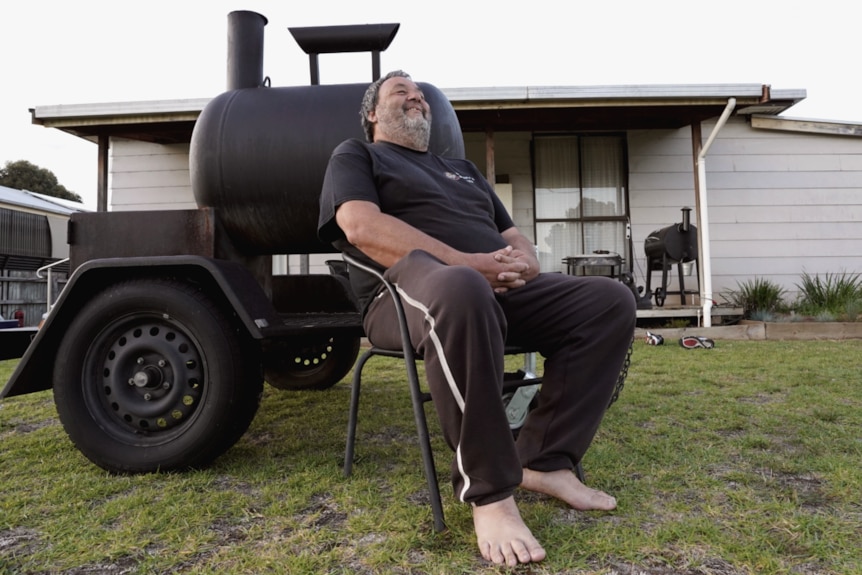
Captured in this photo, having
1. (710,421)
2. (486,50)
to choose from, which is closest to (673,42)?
(486,50)

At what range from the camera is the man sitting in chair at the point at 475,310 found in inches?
46.4

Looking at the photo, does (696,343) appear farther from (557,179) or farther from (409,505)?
(409,505)

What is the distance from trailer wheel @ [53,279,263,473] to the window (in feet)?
20.0

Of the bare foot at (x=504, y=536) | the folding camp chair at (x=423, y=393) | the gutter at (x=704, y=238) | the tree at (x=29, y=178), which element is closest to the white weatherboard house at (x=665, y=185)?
the gutter at (x=704, y=238)

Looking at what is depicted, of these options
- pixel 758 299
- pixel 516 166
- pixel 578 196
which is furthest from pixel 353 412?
pixel 758 299

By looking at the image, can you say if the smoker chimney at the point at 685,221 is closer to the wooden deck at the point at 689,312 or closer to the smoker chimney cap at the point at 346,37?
the wooden deck at the point at 689,312

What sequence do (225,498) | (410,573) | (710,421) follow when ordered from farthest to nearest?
(710,421) < (225,498) < (410,573)

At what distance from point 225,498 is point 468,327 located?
0.92 metres

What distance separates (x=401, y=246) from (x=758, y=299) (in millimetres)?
Result: 6671

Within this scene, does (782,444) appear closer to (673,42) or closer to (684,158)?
(684,158)

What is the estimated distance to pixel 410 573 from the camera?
109 centimetres

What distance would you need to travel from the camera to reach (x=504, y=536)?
1150 mm

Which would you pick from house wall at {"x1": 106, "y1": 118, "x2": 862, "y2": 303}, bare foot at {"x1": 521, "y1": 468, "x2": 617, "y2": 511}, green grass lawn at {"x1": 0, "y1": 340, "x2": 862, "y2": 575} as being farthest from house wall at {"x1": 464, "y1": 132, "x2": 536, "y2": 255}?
bare foot at {"x1": 521, "y1": 468, "x2": 617, "y2": 511}

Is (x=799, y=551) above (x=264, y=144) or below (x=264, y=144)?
below
